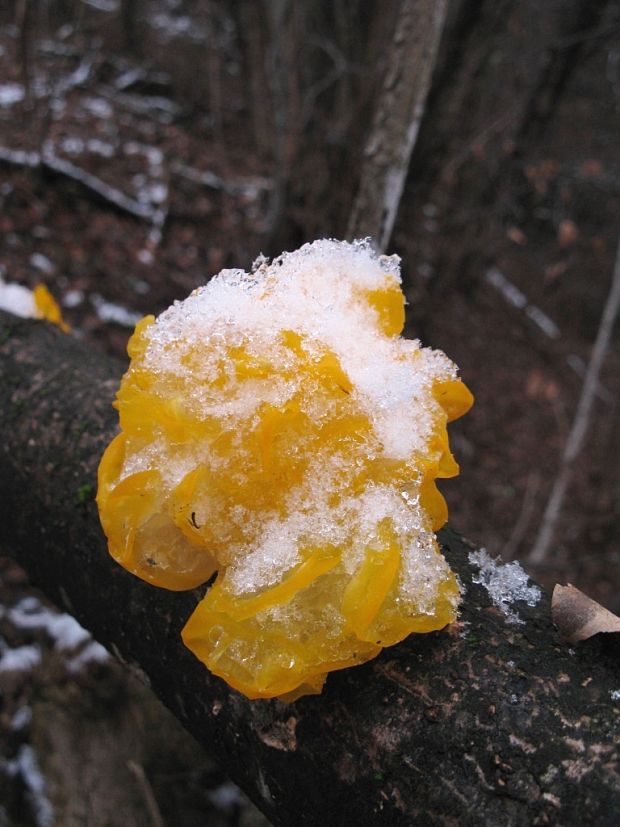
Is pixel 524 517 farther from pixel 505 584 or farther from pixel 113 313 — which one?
pixel 505 584

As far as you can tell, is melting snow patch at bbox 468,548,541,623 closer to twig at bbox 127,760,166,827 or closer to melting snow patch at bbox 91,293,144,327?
twig at bbox 127,760,166,827

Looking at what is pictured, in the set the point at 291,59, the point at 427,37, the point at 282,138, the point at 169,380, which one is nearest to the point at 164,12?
the point at 291,59

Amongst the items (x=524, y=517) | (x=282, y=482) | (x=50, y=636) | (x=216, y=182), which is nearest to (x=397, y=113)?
(x=282, y=482)

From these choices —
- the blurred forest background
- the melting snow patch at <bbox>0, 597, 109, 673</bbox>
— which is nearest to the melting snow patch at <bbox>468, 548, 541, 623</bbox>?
the blurred forest background

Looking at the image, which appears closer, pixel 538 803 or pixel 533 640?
pixel 538 803

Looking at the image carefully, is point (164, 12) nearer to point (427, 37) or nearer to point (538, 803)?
point (427, 37)

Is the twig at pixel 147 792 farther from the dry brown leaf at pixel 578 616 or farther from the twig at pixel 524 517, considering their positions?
the twig at pixel 524 517
